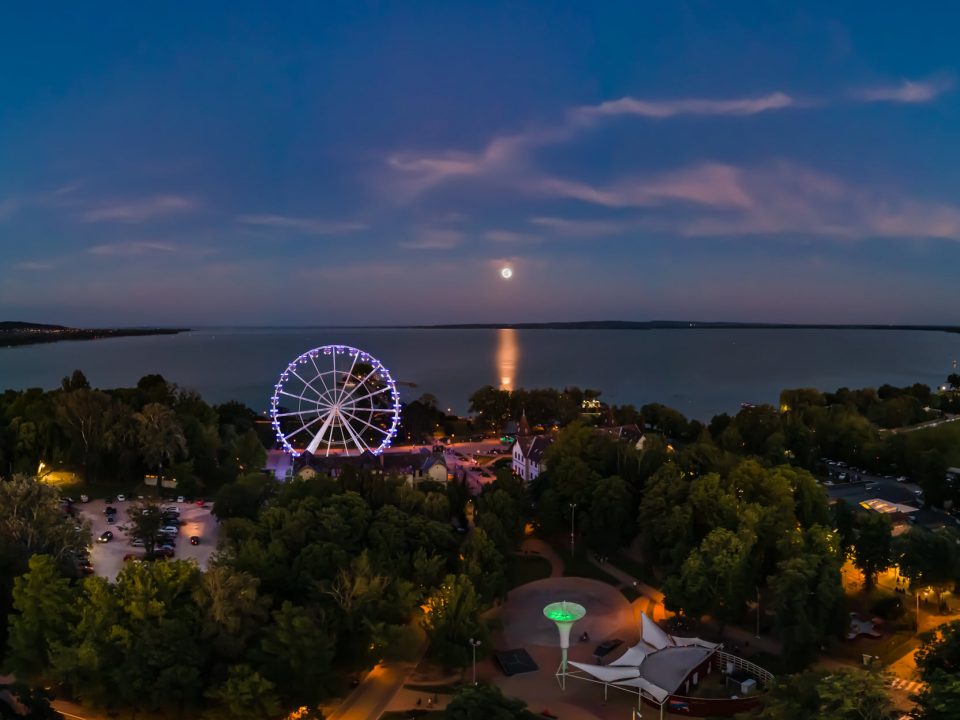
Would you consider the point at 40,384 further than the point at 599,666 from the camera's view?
Yes

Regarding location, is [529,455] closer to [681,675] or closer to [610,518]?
[610,518]

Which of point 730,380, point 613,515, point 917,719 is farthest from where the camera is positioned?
point 730,380

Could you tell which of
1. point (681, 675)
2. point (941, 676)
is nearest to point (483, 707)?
point (681, 675)

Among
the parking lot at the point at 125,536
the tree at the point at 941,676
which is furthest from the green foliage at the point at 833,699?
the parking lot at the point at 125,536

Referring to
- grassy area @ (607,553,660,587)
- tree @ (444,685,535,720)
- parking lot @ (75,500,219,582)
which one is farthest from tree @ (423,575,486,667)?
parking lot @ (75,500,219,582)

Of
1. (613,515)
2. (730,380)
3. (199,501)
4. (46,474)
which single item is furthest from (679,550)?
(730,380)

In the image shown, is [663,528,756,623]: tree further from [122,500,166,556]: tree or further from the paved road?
[122,500,166,556]: tree

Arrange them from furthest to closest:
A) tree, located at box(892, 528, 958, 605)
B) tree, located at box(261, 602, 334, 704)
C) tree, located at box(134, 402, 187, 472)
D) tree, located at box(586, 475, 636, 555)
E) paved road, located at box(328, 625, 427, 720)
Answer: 1. tree, located at box(134, 402, 187, 472)
2. tree, located at box(586, 475, 636, 555)
3. tree, located at box(892, 528, 958, 605)
4. paved road, located at box(328, 625, 427, 720)
5. tree, located at box(261, 602, 334, 704)

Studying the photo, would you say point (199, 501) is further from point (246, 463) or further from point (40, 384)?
point (40, 384)
